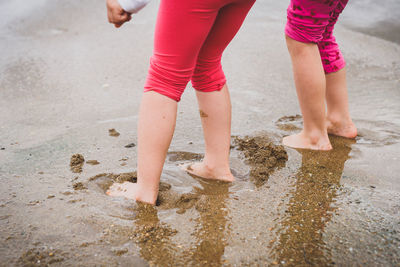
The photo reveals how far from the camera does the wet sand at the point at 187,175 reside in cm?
145

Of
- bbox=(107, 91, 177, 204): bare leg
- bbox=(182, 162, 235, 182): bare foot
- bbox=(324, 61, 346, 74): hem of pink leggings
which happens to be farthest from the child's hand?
bbox=(324, 61, 346, 74): hem of pink leggings

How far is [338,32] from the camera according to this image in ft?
16.9

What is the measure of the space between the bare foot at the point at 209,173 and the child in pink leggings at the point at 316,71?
24.0 inches

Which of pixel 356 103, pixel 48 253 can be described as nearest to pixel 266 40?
pixel 356 103

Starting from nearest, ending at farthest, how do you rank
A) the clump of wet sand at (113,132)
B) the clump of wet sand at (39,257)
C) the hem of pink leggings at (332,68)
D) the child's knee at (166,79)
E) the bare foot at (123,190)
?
the clump of wet sand at (39,257) → the child's knee at (166,79) → the bare foot at (123,190) → the hem of pink leggings at (332,68) → the clump of wet sand at (113,132)

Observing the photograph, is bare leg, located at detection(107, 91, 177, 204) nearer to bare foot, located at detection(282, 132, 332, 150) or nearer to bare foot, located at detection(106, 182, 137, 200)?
bare foot, located at detection(106, 182, 137, 200)

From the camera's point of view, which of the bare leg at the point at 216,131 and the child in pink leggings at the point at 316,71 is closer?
the bare leg at the point at 216,131

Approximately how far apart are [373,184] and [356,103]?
4.68ft

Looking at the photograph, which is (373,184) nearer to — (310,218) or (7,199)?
(310,218)

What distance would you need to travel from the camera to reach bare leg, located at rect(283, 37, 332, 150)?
2.21m

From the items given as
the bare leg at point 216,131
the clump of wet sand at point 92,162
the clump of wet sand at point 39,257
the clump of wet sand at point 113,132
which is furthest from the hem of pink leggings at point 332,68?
the clump of wet sand at point 39,257

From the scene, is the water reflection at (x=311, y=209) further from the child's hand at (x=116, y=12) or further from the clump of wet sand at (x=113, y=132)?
the clump of wet sand at (x=113, y=132)

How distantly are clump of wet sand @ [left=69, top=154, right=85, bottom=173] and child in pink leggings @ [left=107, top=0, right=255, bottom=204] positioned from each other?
0.33 metres

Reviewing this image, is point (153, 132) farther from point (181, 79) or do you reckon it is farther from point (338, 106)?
point (338, 106)
